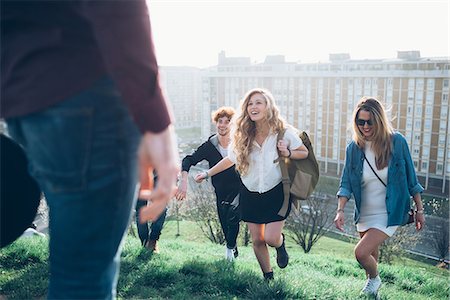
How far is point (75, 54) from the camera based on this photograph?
4.43 ft

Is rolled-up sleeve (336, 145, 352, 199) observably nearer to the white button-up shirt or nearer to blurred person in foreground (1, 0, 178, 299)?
the white button-up shirt

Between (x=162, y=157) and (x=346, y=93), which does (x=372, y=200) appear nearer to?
(x=162, y=157)

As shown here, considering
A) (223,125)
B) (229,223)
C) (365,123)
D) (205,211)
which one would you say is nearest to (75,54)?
(365,123)

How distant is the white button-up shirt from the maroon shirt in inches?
136

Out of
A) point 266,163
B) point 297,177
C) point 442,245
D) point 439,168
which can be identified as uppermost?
point 266,163

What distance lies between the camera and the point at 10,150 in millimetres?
1601

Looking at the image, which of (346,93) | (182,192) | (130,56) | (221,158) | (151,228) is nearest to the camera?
(130,56)

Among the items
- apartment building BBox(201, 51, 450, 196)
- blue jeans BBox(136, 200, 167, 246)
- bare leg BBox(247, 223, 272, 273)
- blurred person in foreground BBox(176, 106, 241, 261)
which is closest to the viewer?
bare leg BBox(247, 223, 272, 273)

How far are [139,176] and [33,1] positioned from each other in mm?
590

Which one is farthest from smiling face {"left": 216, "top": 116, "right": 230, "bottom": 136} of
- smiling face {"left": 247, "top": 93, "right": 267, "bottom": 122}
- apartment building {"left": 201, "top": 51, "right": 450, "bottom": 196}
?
apartment building {"left": 201, "top": 51, "right": 450, "bottom": 196}

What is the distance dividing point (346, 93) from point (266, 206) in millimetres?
57662

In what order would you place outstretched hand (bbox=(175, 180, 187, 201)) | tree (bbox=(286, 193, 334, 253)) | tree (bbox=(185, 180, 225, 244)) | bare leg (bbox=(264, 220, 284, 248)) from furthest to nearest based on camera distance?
tree (bbox=(286, 193, 334, 253)) < tree (bbox=(185, 180, 225, 244)) < outstretched hand (bbox=(175, 180, 187, 201)) < bare leg (bbox=(264, 220, 284, 248))

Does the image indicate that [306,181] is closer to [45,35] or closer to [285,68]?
[45,35]

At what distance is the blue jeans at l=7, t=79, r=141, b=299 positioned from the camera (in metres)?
1.31
